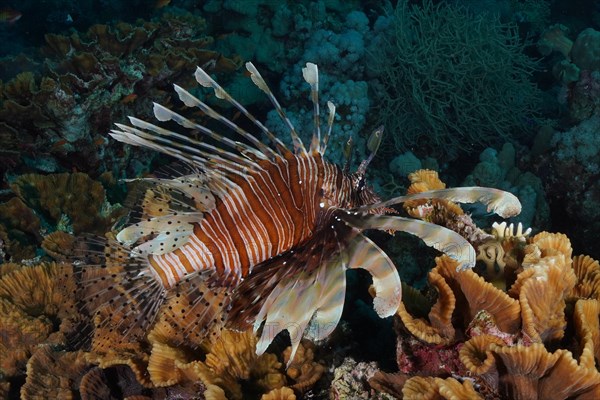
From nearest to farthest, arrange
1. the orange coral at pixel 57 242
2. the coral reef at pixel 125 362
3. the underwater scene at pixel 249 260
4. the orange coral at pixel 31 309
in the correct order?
the underwater scene at pixel 249 260, the coral reef at pixel 125 362, the orange coral at pixel 31 309, the orange coral at pixel 57 242

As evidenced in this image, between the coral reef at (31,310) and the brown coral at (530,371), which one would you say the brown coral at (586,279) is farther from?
the coral reef at (31,310)

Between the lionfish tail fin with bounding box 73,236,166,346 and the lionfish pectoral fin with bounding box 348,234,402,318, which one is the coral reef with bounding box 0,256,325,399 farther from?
the lionfish pectoral fin with bounding box 348,234,402,318

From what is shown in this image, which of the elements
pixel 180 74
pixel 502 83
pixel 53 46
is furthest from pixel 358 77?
pixel 53 46

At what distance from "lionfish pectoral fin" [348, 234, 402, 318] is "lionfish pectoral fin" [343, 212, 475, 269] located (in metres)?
0.11

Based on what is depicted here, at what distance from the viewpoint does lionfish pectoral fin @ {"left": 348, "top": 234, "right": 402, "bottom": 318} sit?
61.2 inches

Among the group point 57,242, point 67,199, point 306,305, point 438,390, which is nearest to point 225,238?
point 306,305

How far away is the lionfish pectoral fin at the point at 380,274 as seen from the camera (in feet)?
5.10

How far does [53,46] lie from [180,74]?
1331 millimetres

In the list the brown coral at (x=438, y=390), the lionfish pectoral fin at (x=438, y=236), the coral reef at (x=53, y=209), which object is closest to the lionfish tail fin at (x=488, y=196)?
the lionfish pectoral fin at (x=438, y=236)

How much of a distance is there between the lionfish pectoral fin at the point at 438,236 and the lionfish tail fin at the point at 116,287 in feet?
3.79

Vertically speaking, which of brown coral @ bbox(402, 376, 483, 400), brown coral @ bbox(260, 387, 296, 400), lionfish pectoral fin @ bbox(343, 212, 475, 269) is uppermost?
lionfish pectoral fin @ bbox(343, 212, 475, 269)

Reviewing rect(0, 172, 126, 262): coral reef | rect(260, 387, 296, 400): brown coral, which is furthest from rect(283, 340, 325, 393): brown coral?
rect(0, 172, 126, 262): coral reef

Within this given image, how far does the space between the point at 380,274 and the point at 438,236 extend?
0.25 meters

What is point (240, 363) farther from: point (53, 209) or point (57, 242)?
point (53, 209)
